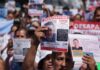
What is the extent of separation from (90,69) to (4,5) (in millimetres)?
1167

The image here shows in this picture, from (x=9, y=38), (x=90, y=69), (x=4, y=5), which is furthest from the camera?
(x=4, y=5)

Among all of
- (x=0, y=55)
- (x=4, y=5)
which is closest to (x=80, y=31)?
(x=0, y=55)

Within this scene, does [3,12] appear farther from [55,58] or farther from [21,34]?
[55,58]

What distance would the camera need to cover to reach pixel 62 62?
2.80m

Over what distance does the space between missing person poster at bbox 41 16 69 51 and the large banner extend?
0.36 metres

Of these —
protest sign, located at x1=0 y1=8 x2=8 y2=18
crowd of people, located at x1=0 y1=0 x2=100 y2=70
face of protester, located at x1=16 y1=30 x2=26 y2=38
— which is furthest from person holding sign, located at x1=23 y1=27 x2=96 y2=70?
protest sign, located at x1=0 y1=8 x2=8 y2=18

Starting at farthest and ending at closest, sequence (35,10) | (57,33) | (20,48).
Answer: (35,10) → (20,48) → (57,33)

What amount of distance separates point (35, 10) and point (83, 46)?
1.86 ft

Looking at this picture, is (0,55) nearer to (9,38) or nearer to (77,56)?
(9,38)

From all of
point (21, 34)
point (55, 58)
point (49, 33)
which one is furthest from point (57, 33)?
point (21, 34)

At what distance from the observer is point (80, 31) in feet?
9.32

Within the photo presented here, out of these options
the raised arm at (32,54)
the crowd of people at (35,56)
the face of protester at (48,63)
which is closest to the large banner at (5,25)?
the crowd of people at (35,56)

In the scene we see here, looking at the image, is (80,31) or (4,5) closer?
(80,31)

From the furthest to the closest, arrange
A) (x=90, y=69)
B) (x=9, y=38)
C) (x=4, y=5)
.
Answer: (x=4, y=5)
(x=9, y=38)
(x=90, y=69)
